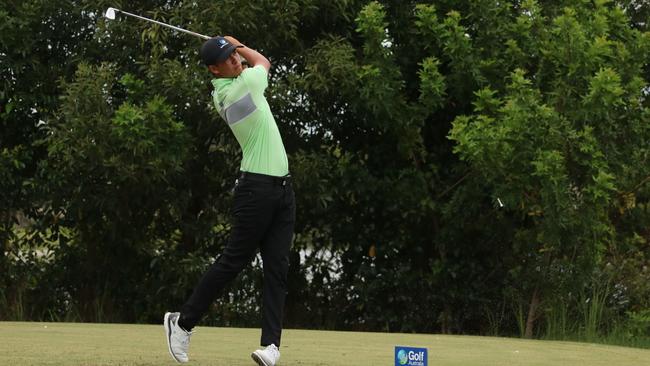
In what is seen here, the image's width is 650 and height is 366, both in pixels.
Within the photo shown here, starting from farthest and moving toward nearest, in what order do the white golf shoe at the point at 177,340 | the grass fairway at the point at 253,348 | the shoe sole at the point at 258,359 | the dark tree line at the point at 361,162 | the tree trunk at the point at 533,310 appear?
the tree trunk at the point at 533,310, the dark tree line at the point at 361,162, the grass fairway at the point at 253,348, the white golf shoe at the point at 177,340, the shoe sole at the point at 258,359

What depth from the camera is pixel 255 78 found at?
668 centimetres

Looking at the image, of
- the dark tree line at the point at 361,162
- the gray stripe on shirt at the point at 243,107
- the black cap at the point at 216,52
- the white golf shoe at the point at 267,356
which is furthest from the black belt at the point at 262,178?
the dark tree line at the point at 361,162

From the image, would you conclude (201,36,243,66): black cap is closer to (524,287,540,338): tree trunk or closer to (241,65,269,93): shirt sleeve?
(241,65,269,93): shirt sleeve

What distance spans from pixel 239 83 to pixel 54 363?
180 centimetres

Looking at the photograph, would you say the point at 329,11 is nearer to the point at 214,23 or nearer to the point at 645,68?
the point at 214,23

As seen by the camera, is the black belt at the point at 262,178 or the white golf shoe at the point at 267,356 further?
the black belt at the point at 262,178

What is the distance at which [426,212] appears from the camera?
12.3 meters

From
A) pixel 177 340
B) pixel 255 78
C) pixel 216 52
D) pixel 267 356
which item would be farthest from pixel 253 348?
pixel 216 52

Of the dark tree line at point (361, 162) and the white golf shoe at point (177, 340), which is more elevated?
the dark tree line at point (361, 162)

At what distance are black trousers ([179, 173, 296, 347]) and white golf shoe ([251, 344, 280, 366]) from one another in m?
0.09

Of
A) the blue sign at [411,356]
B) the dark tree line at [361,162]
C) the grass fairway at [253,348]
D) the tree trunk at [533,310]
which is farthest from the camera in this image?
the tree trunk at [533,310]

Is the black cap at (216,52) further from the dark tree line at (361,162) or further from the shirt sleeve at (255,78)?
the dark tree line at (361,162)

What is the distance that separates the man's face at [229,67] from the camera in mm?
6734

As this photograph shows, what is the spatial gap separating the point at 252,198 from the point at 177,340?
2.93 ft
